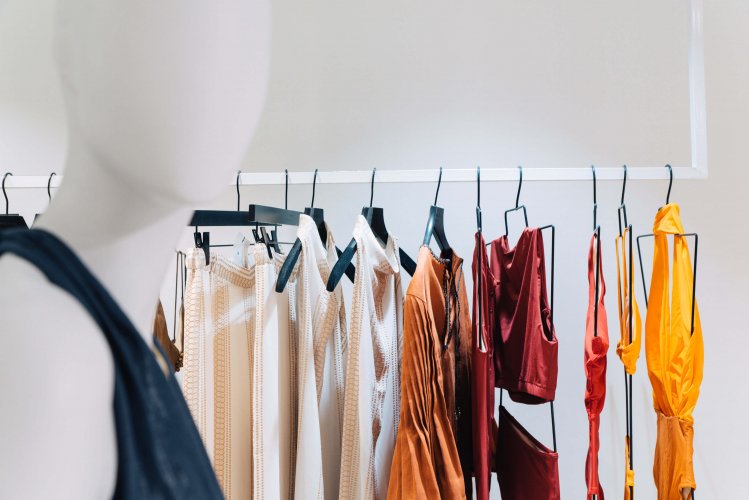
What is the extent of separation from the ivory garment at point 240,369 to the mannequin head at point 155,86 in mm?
786

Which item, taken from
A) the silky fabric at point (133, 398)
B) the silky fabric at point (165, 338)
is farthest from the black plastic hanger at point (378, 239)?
the silky fabric at point (133, 398)

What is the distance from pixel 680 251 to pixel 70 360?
1.15 metres

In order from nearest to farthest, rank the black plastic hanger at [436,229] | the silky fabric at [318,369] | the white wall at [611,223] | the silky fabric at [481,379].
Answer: the silky fabric at [318,369] < the silky fabric at [481,379] < the black plastic hanger at [436,229] < the white wall at [611,223]

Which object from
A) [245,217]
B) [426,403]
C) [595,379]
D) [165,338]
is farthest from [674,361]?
[165,338]

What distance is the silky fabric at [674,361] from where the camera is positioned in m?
1.11

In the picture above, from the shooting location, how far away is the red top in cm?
111

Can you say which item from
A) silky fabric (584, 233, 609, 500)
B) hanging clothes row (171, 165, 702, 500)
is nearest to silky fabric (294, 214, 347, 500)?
hanging clothes row (171, 165, 702, 500)

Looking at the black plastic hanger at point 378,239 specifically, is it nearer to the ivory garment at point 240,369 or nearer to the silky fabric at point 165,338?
the ivory garment at point 240,369

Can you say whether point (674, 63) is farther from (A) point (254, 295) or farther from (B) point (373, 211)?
(A) point (254, 295)

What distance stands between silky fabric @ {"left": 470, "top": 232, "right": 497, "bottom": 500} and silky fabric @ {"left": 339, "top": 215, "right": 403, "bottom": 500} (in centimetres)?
14

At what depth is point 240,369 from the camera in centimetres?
108

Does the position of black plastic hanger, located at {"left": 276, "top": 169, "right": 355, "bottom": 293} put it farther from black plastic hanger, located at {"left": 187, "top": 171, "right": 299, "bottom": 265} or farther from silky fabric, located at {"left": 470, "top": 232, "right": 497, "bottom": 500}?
silky fabric, located at {"left": 470, "top": 232, "right": 497, "bottom": 500}

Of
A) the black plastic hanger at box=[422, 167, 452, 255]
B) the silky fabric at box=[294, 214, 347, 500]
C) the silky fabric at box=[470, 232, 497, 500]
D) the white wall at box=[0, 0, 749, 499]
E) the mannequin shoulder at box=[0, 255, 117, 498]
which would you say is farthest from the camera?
the white wall at box=[0, 0, 749, 499]

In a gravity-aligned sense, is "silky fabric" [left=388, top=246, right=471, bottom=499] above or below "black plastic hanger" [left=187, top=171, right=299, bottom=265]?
below
